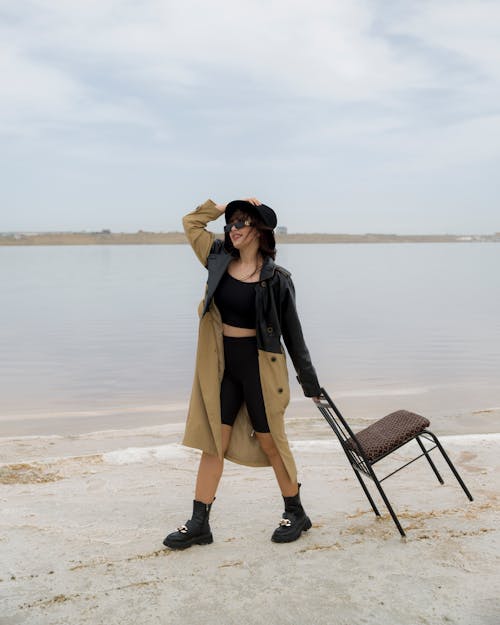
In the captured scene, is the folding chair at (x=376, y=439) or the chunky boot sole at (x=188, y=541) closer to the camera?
the chunky boot sole at (x=188, y=541)

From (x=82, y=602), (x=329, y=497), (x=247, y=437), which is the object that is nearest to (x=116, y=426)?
(x=329, y=497)

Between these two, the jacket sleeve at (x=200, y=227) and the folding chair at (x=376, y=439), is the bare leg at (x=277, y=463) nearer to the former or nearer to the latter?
the folding chair at (x=376, y=439)

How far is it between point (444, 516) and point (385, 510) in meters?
0.37

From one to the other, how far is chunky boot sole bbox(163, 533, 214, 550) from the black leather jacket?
0.97 m

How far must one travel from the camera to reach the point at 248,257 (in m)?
4.13

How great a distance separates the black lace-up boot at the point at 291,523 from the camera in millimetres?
4105

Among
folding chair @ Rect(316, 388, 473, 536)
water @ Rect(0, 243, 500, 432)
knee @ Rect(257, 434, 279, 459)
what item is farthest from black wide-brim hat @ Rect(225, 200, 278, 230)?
water @ Rect(0, 243, 500, 432)

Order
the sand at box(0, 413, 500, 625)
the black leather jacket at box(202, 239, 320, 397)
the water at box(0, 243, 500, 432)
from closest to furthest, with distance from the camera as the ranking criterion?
the sand at box(0, 413, 500, 625) → the black leather jacket at box(202, 239, 320, 397) → the water at box(0, 243, 500, 432)

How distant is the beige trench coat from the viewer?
160 inches

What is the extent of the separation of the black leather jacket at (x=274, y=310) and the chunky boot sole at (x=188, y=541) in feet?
3.19

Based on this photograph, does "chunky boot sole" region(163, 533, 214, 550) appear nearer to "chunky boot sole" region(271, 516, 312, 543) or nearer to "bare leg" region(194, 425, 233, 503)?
"bare leg" region(194, 425, 233, 503)

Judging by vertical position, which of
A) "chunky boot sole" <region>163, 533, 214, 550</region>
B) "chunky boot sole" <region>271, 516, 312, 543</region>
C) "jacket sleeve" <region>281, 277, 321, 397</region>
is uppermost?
"jacket sleeve" <region>281, 277, 321, 397</region>

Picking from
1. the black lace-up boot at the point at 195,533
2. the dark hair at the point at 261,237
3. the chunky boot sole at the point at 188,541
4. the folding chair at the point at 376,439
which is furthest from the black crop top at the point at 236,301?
the chunky boot sole at the point at 188,541

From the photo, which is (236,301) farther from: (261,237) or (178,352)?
(178,352)
